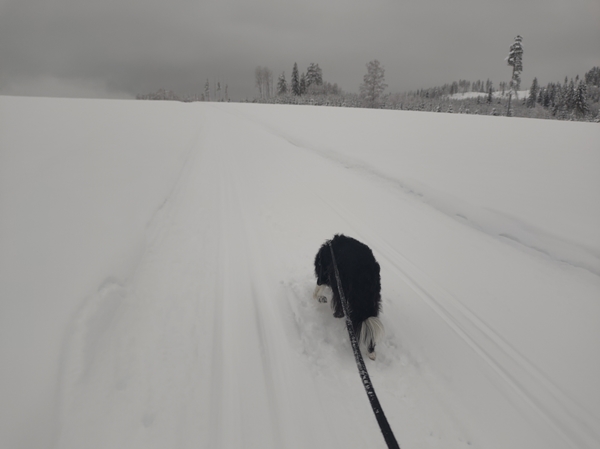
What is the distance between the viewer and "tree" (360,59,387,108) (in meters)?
46.1

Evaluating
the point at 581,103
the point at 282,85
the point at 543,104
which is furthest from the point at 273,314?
the point at 543,104

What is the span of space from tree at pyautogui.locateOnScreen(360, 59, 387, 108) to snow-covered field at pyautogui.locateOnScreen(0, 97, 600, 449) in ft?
157

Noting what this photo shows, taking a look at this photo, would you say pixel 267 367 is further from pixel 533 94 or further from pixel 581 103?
pixel 533 94

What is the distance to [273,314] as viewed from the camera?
2.94 meters

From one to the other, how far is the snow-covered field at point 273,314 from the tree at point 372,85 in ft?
157

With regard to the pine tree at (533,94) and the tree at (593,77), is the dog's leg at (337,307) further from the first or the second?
the tree at (593,77)

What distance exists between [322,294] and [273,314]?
2.16 ft

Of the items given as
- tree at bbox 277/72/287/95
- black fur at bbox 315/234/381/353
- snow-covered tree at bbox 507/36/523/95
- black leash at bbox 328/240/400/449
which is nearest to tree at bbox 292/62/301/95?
tree at bbox 277/72/287/95

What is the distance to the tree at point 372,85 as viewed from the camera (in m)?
46.1

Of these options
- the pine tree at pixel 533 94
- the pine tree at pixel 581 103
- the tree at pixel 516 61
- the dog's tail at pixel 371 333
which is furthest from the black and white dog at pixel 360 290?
the pine tree at pixel 533 94

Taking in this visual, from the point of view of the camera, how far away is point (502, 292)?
3.44 meters

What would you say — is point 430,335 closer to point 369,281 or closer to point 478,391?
point 478,391

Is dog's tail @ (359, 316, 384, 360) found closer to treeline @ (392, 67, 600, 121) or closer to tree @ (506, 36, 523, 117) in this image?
treeline @ (392, 67, 600, 121)

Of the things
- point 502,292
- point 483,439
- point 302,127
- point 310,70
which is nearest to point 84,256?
point 483,439
